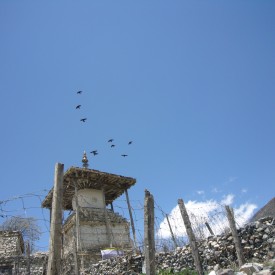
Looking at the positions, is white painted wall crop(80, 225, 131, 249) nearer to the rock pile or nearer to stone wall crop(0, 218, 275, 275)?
stone wall crop(0, 218, 275, 275)

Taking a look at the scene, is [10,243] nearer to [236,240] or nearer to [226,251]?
[226,251]

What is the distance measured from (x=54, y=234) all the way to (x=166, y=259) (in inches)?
297

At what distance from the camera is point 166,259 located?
480 inches

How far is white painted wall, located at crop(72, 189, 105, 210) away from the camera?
20078 millimetres

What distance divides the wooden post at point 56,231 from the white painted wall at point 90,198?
13.8 meters

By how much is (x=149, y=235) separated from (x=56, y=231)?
2150 millimetres

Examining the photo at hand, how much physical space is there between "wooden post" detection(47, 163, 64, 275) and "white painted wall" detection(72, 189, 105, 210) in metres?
13.8

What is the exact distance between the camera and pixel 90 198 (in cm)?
2042

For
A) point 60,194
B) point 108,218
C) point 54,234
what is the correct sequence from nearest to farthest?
point 54,234, point 60,194, point 108,218

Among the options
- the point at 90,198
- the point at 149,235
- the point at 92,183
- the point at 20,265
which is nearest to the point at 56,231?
the point at 149,235

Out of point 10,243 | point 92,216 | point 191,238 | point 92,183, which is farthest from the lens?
point 10,243

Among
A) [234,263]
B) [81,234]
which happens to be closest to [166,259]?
[234,263]

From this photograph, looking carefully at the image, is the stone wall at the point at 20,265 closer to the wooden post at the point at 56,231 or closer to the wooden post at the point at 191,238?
the wooden post at the point at 191,238

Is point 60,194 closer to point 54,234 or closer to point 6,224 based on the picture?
point 54,234
